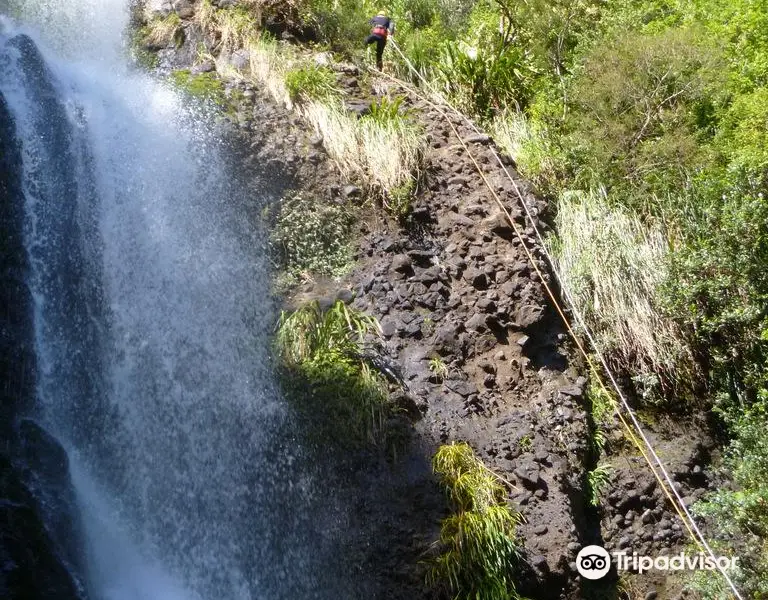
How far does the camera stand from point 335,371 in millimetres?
6945

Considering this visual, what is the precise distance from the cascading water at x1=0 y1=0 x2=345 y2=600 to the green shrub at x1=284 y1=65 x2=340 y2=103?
122 centimetres

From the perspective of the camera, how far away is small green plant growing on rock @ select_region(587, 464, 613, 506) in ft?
22.9

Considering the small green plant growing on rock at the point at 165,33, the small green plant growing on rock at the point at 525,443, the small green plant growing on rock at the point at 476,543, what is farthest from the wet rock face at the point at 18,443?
the small green plant growing on rock at the point at 525,443

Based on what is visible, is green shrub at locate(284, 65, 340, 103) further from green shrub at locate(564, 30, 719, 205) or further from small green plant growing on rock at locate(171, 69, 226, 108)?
green shrub at locate(564, 30, 719, 205)

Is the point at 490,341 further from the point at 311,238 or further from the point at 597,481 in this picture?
the point at 311,238

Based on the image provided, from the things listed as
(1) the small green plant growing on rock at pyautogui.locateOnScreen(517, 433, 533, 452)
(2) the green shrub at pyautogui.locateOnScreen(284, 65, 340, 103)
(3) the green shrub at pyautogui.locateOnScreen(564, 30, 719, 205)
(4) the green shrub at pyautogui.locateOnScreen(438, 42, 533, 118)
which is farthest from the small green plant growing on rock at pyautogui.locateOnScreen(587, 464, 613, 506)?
(2) the green shrub at pyautogui.locateOnScreen(284, 65, 340, 103)

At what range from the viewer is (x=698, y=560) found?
6.67m

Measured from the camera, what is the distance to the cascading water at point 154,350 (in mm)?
6559

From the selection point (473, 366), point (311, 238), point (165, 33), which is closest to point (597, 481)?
point (473, 366)

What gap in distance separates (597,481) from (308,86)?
5.80 m

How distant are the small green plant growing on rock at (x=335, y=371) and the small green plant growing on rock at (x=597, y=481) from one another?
2123 mm

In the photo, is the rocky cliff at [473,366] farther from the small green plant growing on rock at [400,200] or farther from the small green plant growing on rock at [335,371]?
the small green plant growing on rock at [335,371]

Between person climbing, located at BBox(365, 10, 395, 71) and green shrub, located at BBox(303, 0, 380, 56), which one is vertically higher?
green shrub, located at BBox(303, 0, 380, 56)

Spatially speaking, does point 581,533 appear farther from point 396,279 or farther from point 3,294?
point 3,294
